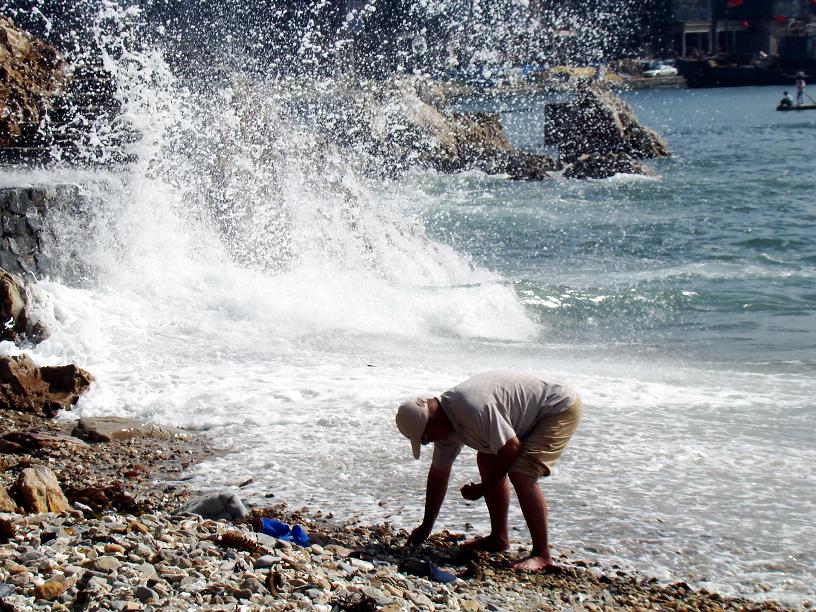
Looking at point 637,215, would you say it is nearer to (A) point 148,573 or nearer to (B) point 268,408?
(B) point 268,408

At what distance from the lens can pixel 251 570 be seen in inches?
173

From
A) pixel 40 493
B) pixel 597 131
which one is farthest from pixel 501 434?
pixel 597 131

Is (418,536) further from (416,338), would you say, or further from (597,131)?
(597,131)

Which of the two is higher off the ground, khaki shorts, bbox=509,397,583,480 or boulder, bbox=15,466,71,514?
khaki shorts, bbox=509,397,583,480

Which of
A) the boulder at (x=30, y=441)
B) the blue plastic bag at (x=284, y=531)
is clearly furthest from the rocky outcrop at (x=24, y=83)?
the blue plastic bag at (x=284, y=531)

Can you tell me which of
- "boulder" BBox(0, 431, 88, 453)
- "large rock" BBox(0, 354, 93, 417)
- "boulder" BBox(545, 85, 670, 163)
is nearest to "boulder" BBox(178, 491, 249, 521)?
"boulder" BBox(0, 431, 88, 453)

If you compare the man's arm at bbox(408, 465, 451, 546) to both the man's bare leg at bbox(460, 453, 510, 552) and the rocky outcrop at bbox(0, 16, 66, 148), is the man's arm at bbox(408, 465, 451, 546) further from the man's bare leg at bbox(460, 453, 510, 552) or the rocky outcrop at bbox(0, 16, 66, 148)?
the rocky outcrop at bbox(0, 16, 66, 148)

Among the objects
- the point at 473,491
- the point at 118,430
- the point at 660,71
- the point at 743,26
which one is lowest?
the point at 118,430

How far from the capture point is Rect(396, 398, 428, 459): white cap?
4.86m

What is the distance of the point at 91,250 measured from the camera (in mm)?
11023

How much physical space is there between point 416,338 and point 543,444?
5563mm

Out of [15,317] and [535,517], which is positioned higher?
[15,317]

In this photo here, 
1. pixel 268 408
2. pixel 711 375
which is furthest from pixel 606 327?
pixel 268 408

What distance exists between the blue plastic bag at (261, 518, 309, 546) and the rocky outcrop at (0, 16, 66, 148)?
10.2 m
